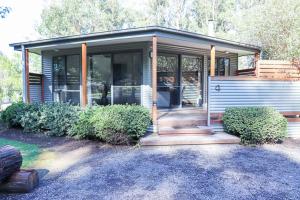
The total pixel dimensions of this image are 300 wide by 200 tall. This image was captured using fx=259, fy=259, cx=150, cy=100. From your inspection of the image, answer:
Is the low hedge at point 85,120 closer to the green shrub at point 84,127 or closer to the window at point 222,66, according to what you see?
the green shrub at point 84,127

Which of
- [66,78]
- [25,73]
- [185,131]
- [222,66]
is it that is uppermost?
[222,66]

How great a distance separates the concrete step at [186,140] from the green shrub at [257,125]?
11.2 inches

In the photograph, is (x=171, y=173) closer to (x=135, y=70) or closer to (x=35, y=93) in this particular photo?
(x=135, y=70)

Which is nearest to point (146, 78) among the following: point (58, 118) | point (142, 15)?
point (58, 118)

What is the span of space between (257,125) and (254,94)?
1.50m

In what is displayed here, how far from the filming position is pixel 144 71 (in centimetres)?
893

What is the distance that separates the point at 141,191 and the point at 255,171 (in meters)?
2.13

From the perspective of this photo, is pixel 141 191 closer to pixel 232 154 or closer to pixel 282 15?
pixel 232 154

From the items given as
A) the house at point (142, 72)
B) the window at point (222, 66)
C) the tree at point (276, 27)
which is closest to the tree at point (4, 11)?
the house at point (142, 72)

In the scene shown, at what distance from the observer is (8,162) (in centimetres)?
353

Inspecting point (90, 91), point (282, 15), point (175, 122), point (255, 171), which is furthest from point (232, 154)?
point (282, 15)

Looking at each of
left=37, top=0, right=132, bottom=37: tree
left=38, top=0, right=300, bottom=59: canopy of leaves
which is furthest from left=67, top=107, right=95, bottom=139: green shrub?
left=37, top=0, right=132, bottom=37: tree

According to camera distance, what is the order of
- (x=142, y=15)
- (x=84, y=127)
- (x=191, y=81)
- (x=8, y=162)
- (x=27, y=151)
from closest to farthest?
(x=8, y=162), (x=27, y=151), (x=84, y=127), (x=191, y=81), (x=142, y=15)

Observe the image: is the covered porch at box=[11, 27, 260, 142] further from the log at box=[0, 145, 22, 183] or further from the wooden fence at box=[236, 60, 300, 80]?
the log at box=[0, 145, 22, 183]
